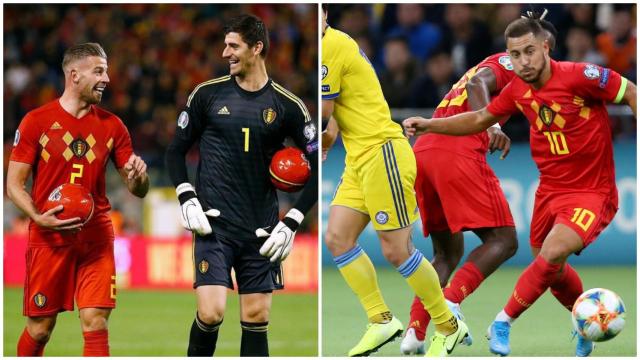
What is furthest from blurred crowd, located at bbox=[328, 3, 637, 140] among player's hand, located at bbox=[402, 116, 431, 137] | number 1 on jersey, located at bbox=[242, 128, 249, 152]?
number 1 on jersey, located at bbox=[242, 128, 249, 152]

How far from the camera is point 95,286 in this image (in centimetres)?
548

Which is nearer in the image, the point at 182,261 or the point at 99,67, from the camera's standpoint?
the point at 99,67

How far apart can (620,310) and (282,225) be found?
1847 millimetres

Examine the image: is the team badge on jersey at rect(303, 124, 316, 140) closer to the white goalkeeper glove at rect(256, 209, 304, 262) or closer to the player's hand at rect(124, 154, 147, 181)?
the white goalkeeper glove at rect(256, 209, 304, 262)

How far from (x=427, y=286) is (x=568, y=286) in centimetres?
97

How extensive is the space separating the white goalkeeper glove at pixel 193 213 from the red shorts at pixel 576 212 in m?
1.91

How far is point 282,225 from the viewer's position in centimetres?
549

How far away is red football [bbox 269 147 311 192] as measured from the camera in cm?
547

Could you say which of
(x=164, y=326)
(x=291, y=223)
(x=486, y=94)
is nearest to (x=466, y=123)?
(x=486, y=94)

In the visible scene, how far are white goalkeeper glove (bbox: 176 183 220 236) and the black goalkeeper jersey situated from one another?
0.33 ft

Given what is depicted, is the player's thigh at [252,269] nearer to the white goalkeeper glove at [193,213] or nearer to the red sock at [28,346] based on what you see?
the white goalkeeper glove at [193,213]

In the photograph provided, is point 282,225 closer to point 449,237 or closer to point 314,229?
point 449,237

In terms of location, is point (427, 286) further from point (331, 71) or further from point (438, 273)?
point (331, 71)

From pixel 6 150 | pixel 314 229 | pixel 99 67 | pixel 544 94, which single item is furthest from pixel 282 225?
pixel 6 150
